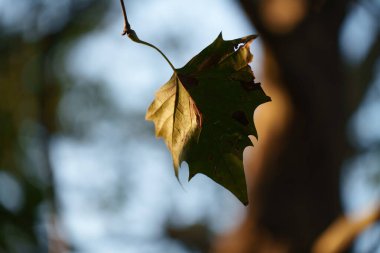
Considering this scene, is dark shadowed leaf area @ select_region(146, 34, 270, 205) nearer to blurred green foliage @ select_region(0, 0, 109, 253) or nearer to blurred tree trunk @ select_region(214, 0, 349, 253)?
blurred green foliage @ select_region(0, 0, 109, 253)

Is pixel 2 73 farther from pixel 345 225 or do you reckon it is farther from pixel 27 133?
pixel 345 225

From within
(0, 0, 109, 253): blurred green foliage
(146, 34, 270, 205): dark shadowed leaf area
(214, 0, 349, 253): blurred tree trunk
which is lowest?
(146, 34, 270, 205): dark shadowed leaf area

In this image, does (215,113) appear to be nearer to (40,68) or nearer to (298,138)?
(298,138)

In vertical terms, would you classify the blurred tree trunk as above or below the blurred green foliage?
below

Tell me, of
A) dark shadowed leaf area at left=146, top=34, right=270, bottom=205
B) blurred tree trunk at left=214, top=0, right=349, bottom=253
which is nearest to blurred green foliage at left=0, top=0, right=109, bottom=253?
blurred tree trunk at left=214, top=0, right=349, bottom=253

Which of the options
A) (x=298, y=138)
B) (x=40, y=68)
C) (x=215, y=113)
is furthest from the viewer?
(x=40, y=68)

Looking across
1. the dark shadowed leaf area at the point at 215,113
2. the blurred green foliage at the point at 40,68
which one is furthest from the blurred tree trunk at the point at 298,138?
the dark shadowed leaf area at the point at 215,113

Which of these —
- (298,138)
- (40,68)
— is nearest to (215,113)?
(298,138)
